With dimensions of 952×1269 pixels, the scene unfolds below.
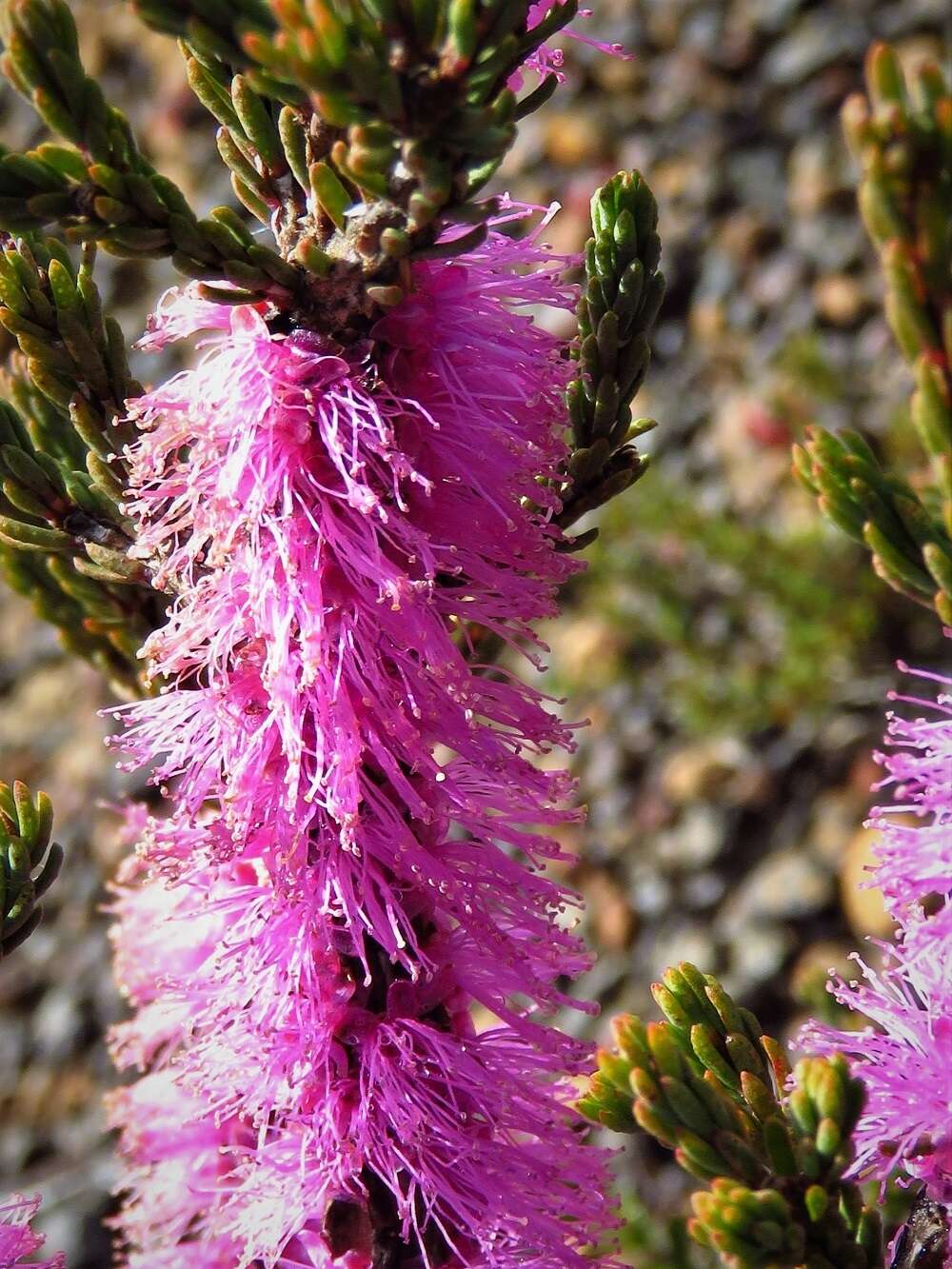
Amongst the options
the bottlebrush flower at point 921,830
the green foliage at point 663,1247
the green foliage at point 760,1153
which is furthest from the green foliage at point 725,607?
the green foliage at point 760,1153

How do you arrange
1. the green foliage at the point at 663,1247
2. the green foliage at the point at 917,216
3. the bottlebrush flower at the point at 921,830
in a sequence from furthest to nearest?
1. the green foliage at the point at 663,1247
2. the bottlebrush flower at the point at 921,830
3. the green foliage at the point at 917,216

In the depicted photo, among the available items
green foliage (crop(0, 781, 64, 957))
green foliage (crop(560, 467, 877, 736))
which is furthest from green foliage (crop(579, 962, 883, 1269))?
green foliage (crop(560, 467, 877, 736))

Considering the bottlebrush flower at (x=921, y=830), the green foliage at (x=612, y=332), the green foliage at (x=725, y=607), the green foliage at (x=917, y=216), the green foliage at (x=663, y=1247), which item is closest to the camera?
the green foliage at (x=917, y=216)

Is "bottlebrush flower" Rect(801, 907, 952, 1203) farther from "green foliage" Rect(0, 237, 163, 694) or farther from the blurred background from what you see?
the blurred background

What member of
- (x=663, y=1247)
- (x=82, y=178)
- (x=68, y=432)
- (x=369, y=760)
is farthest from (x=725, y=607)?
(x=82, y=178)

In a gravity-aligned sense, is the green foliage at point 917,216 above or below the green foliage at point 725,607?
above

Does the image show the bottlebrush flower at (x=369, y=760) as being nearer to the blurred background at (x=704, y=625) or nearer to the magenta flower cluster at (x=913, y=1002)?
the magenta flower cluster at (x=913, y=1002)
